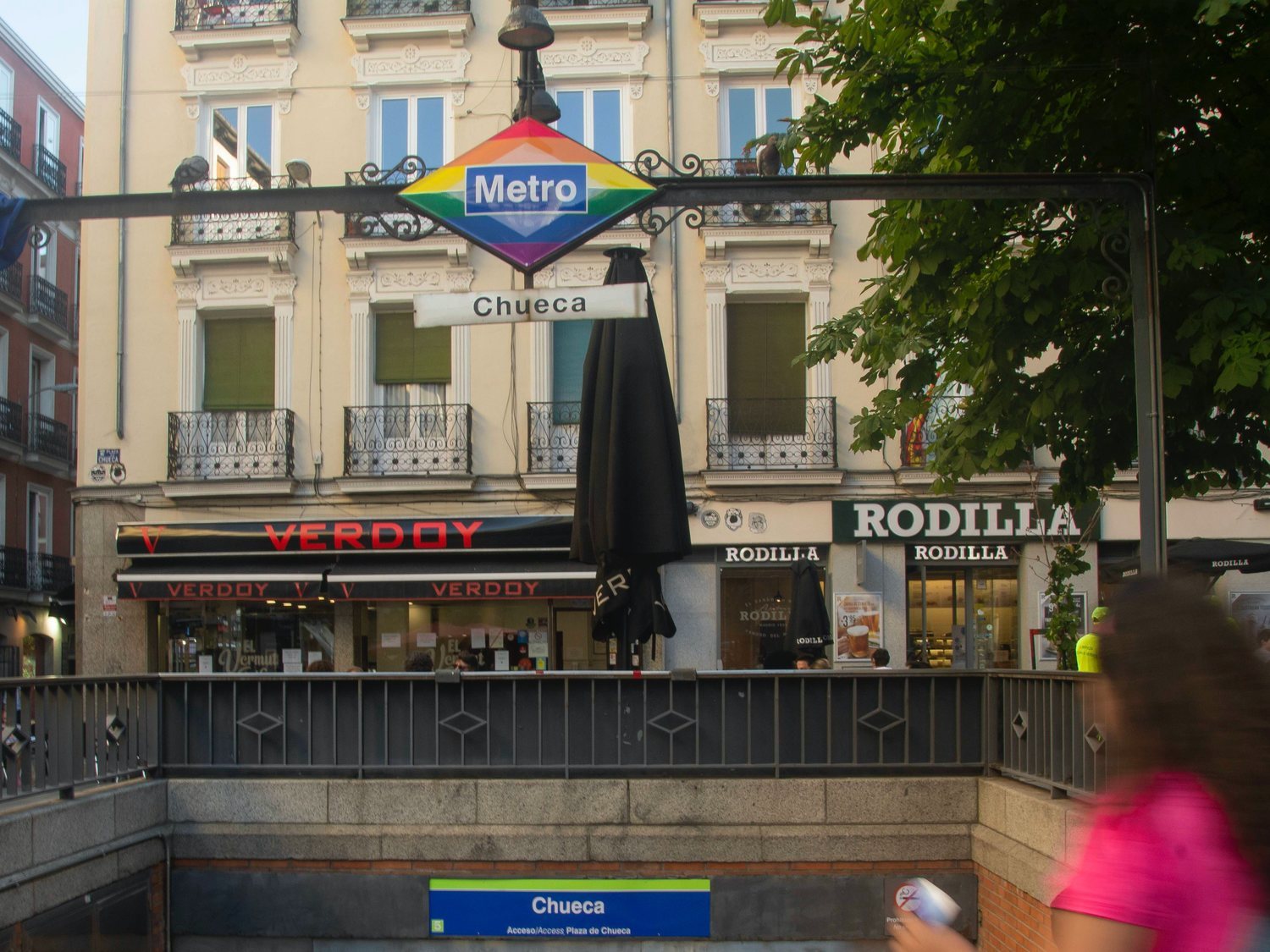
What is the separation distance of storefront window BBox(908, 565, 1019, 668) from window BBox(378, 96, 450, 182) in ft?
32.8

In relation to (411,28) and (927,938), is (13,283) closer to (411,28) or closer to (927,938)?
(411,28)

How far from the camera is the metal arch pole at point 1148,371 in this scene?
21.5 feet

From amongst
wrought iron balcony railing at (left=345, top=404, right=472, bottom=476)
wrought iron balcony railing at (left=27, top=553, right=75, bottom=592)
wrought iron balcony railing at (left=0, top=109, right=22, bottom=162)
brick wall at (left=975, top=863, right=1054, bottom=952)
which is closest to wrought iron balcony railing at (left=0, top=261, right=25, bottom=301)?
wrought iron balcony railing at (left=0, top=109, right=22, bottom=162)

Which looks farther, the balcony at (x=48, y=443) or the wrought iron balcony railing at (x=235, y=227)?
the balcony at (x=48, y=443)

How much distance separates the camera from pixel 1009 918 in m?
7.25

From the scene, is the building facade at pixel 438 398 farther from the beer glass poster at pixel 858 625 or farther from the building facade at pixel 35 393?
the building facade at pixel 35 393

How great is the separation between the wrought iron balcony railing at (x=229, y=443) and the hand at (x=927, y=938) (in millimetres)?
19081

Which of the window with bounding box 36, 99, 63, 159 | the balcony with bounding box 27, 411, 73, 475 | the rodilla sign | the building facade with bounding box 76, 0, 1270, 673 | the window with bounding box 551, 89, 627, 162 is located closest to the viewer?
the rodilla sign

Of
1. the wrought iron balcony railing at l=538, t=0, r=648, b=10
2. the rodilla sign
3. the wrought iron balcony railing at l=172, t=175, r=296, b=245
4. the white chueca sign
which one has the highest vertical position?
the wrought iron balcony railing at l=538, t=0, r=648, b=10

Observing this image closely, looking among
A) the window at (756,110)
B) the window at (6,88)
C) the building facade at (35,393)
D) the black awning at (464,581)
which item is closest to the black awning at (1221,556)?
the black awning at (464,581)

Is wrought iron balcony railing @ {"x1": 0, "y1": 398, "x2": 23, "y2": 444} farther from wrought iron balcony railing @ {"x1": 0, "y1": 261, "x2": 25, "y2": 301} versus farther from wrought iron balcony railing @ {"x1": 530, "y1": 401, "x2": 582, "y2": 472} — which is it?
wrought iron balcony railing @ {"x1": 530, "y1": 401, "x2": 582, "y2": 472}

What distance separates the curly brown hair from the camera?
1924 mm

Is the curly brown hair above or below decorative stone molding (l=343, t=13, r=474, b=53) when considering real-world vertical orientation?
below

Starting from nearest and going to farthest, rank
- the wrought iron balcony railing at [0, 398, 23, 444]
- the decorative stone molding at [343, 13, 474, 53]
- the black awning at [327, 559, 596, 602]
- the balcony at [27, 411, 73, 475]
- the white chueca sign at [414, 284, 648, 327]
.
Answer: the white chueca sign at [414, 284, 648, 327] < the black awning at [327, 559, 596, 602] < the decorative stone molding at [343, 13, 474, 53] < the wrought iron balcony railing at [0, 398, 23, 444] < the balcony at [27, 411, 73, 475]
